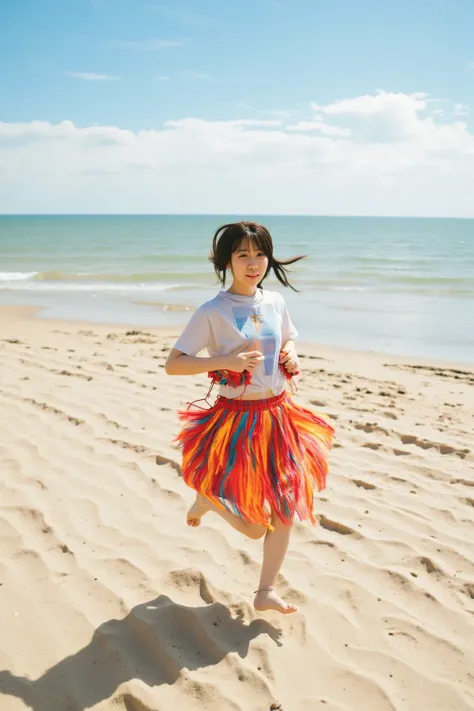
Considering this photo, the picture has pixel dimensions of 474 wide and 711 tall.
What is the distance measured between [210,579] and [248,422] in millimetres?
794

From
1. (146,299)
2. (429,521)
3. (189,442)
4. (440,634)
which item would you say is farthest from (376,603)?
(146,299)

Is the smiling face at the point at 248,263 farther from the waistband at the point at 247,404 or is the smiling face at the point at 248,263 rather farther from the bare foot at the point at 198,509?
the bare foot at the point at 198,509

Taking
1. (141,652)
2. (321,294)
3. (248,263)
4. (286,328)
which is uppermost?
(248,263)

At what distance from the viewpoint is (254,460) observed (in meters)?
2.48

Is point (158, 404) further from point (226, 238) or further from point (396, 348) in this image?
point (396, 348)

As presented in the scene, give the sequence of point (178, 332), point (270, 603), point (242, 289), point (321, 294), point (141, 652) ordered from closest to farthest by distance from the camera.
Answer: point (141, 652), point (270, 603), point (242, 289), point (178, 332), point (321, 294)

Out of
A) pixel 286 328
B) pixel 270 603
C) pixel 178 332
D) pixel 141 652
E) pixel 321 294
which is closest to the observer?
pixel 141 652

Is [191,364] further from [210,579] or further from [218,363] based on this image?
[210,579]

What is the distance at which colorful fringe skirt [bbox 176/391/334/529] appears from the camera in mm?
2473

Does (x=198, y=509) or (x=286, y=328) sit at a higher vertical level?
(x=286, y=328)

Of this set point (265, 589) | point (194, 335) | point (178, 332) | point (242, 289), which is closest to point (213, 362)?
point (194, 335)

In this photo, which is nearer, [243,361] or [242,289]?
[243,361]

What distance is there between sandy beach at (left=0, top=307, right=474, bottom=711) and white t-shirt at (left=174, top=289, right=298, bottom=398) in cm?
94

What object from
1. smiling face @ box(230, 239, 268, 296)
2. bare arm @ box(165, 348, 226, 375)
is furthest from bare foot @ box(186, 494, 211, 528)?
smiling face @ box(230, 239, 268, 296)
